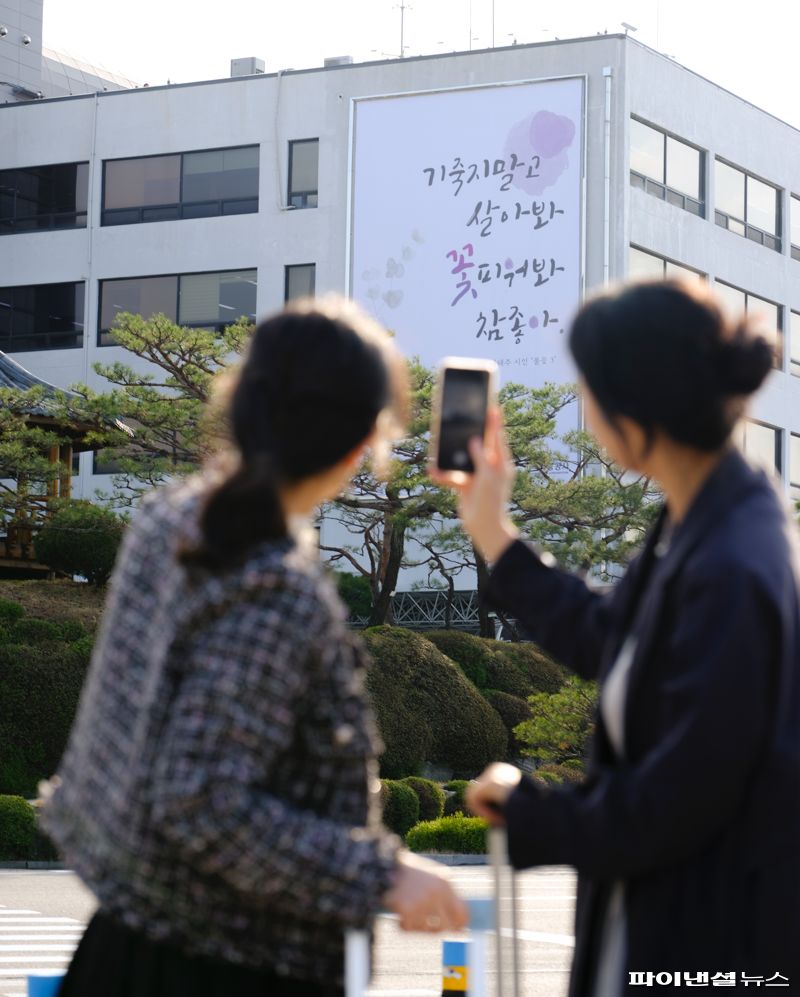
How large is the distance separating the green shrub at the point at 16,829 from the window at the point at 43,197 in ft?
86.5

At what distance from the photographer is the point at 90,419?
2831cm

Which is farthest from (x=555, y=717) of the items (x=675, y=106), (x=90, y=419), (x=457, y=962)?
(x=675, y=106)

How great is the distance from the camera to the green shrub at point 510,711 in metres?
26.7

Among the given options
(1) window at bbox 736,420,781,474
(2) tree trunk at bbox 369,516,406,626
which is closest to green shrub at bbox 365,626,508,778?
(2) tree trunk at bbox 369,516,406,626

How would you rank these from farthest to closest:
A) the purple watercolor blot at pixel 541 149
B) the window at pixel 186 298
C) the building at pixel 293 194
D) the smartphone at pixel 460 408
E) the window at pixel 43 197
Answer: the window at pixel 43 197 < the window at pixel 186 298 < the building at pixel 293 194 < the purple watercolor blot at pixel 541 149 < the smartphone at pixel 460 408

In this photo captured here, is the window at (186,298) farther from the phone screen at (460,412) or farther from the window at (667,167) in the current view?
the phone screen at (460,412)

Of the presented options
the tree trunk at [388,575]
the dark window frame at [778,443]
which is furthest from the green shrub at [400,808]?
the dark window frame at [778,443]

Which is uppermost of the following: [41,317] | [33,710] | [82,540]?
[41,317]

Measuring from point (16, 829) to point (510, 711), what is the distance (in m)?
10.1

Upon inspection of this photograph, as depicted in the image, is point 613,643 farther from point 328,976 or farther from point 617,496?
point 617,496

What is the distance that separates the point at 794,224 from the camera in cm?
4409

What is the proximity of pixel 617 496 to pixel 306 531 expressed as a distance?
82.2 ft

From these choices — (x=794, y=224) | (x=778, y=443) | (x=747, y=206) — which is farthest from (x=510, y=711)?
(x=794, y=224)

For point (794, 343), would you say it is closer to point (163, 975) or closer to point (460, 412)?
point (460, 412)
